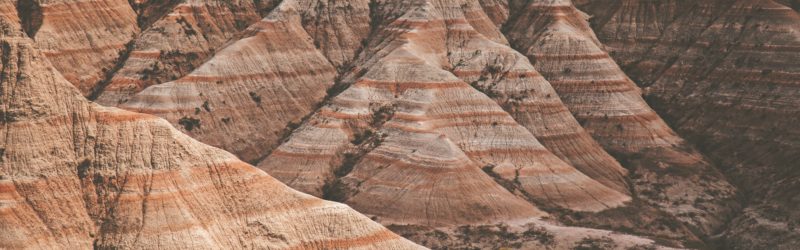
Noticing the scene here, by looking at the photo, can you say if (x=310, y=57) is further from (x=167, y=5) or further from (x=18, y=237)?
(x=18, y=237)

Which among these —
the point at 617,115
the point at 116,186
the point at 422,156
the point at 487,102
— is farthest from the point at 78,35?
the point at 116,186

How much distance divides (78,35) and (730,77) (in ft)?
238

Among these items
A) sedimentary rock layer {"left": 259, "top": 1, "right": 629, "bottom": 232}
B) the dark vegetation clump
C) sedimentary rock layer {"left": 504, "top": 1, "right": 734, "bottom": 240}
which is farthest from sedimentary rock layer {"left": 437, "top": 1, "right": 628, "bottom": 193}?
the dark vegetation clump

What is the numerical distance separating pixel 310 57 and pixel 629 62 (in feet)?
126

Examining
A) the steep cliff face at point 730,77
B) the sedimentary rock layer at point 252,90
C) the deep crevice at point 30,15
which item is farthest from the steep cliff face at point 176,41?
the steep cliff face at point 730,77

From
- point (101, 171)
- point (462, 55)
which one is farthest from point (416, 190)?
point (101, 171)

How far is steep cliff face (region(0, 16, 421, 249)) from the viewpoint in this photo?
49.9 meters

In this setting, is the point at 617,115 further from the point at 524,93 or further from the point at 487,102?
the point at 487,102

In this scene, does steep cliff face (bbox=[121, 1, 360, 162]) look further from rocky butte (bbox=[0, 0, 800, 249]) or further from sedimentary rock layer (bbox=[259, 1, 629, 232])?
sedimentary rock layer (bbox=[259, 1, 629, 232])

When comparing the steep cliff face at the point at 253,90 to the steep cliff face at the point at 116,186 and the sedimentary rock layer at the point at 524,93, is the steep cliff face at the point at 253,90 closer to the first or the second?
the sedimentary rock layer at the point at 524,93

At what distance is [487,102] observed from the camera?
104 metres

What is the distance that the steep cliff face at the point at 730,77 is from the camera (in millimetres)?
102012

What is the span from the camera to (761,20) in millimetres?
117375

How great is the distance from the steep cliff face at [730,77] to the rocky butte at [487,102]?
0.22 meters
